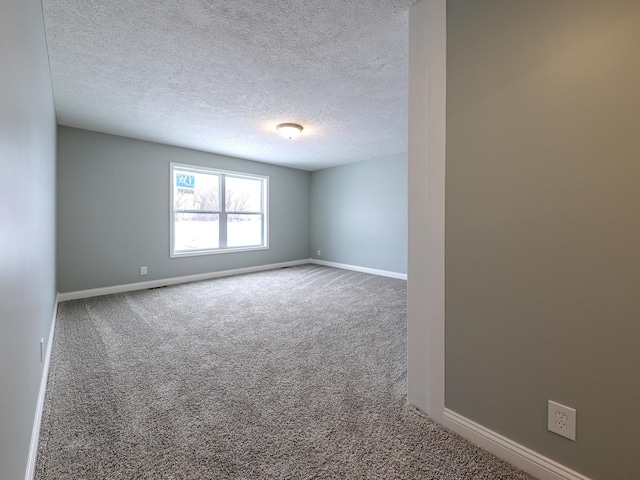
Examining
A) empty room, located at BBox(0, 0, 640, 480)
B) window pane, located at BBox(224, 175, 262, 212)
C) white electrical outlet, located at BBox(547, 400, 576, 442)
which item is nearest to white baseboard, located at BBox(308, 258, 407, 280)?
window pane, located at BBox(224, 175, 262, 212)

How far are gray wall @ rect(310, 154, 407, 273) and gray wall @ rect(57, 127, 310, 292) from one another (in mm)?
2393

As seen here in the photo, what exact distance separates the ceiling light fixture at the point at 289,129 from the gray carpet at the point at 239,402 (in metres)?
2.38

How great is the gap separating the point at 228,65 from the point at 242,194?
3.68 meters

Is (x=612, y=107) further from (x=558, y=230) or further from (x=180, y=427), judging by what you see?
(x=180, y=427)

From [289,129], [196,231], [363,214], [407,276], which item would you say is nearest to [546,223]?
[407,276]

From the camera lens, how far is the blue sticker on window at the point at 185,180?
495 centimetres

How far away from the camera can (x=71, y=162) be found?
3.82 meters

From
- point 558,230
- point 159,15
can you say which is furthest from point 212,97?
point 558,230

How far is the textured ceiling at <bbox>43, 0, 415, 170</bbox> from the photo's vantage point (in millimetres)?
1773

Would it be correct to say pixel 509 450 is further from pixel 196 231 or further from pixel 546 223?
pixel 196 231

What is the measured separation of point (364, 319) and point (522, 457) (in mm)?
1939

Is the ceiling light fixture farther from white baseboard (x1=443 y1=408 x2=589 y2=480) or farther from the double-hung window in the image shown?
white baseboard (x1=443 y1=408 x2=589 y2=480)

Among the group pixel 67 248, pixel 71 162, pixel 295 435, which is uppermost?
pixel 71 162

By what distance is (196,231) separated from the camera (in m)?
5.20
